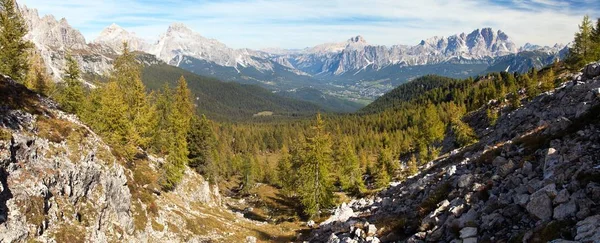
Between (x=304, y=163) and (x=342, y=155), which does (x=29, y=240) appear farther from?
(x=342, y=155)

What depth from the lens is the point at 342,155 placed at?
95.8m

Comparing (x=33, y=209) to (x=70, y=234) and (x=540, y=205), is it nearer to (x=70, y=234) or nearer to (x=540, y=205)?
(x=70, y=234)

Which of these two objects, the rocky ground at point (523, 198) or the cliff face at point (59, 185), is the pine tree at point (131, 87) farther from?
the rocky ground at point (523, 198)

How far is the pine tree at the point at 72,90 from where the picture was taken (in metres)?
50.4

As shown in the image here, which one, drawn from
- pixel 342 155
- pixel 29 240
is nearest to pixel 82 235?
pixel 29 240

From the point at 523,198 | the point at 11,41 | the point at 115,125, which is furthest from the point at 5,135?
the point at 11,41

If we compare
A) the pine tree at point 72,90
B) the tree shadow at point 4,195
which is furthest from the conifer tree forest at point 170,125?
the tree shadow at point 4,195

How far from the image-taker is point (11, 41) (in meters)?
44.9

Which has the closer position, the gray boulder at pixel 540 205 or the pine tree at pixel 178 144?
the gray boulder at pixel 540 205

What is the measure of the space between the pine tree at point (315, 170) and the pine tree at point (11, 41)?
3843 cm

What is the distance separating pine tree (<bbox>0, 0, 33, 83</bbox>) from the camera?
4397cm

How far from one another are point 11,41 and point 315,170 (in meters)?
41.6

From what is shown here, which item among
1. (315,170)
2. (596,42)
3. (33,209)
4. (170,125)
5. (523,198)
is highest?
(596,42)

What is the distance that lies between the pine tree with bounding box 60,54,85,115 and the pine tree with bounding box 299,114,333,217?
32.2m
